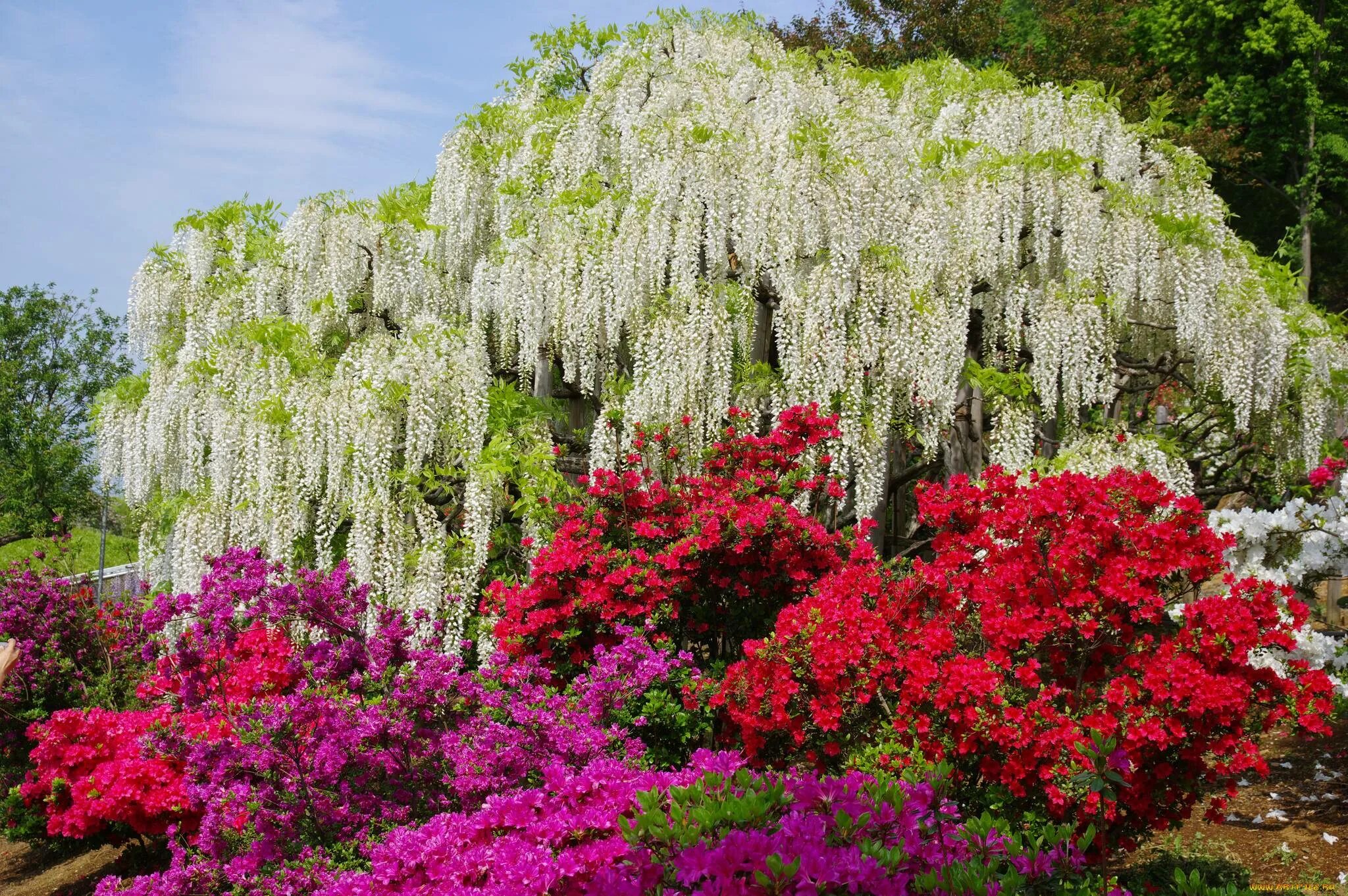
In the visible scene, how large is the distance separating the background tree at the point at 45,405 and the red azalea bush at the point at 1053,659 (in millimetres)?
19377

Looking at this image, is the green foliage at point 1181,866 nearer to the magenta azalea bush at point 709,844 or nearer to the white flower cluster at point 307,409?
the magenta azalea bush at point 709,844

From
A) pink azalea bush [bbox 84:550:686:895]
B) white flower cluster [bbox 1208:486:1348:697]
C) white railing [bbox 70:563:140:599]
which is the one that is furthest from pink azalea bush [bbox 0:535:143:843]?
white flower cluster [bbox 1208:486:1348:697]

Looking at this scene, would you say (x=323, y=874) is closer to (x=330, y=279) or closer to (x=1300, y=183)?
(x=330, y=279)

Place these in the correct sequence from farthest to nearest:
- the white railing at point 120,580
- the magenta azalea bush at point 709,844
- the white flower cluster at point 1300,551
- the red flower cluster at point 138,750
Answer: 1. the white railing at point 120,580
2. the white flower cluster at point 1300,551
3. the red flower cluster at point 138,750
4. the magenta azalea bush at point 709,844

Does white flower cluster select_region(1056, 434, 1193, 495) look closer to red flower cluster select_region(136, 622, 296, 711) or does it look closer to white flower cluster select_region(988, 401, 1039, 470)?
white flower cluster select_region(988, 401, 1039, 470)

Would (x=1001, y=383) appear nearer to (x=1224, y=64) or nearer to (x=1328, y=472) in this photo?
(x=1328, y=472)

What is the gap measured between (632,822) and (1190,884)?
143 cm

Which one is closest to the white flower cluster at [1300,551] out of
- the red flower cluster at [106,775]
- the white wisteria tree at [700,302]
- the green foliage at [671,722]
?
the white wisteria tree at [700,302]

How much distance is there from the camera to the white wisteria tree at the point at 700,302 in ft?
23.7

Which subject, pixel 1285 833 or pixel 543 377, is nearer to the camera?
pixel 1285 833

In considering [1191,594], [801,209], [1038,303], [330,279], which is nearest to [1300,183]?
[1191,594]

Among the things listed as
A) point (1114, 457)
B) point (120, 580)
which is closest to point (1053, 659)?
point (1114, 457)

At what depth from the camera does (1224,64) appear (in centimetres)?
2256

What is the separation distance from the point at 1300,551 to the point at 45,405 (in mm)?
29454
